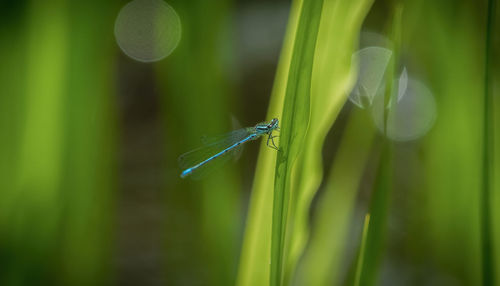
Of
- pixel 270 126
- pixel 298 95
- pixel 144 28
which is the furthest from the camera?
pixel 144 28

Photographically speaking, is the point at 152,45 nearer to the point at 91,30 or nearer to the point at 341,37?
the point at 91,30

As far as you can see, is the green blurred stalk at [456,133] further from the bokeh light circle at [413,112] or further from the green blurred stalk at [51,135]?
the green blurred stalk at [51,135]

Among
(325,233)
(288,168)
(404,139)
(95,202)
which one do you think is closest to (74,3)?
(95,202)

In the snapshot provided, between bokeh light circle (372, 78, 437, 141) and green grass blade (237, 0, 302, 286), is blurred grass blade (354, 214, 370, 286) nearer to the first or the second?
green grass blade (237, 0, 302, 286)

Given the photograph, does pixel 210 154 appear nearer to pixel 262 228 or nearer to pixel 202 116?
pixel 202 116

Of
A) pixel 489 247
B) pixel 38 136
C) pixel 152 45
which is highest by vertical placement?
pixel 152 45

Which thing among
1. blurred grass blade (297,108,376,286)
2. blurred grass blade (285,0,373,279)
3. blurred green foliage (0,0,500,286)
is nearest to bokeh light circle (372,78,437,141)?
A: blurred grass blade (297,108,376,286)

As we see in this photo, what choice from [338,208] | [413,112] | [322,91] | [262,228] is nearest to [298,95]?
[322,91]
